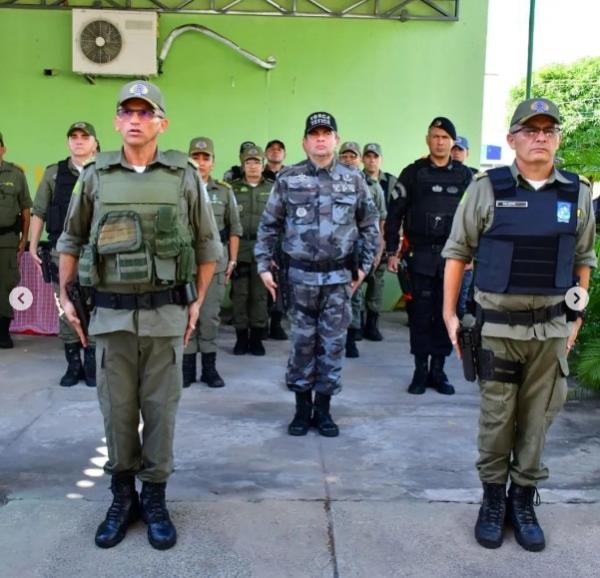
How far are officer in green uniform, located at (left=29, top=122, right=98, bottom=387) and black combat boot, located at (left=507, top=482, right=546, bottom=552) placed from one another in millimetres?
3206

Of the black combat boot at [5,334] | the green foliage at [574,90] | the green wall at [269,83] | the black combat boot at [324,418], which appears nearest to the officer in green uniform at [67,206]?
the black combat boot at [5,334]

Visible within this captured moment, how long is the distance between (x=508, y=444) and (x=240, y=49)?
21.0 ft

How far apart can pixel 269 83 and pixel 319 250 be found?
4.80 m

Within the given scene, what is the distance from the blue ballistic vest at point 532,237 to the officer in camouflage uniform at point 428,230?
85.5 inches

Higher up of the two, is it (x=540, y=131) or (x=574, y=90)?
(x=574, y=90)

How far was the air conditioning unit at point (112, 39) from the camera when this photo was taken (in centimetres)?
792

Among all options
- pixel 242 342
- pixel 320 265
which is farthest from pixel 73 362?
pixel 320 265

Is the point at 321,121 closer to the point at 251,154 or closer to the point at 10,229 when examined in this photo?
the point at 251,154

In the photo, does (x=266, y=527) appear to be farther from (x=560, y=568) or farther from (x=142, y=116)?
(x=142, y=116)

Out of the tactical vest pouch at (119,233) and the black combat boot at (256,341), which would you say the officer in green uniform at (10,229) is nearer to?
the black combat boot at (256,341)

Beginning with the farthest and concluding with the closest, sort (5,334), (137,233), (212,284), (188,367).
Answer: (5,334), (212,284), (188,367), (137,233)

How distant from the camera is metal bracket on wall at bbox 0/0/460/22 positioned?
26.7 feet

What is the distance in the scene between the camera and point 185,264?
9.68ft

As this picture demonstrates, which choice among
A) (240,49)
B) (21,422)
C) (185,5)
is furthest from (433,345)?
(185,5)
